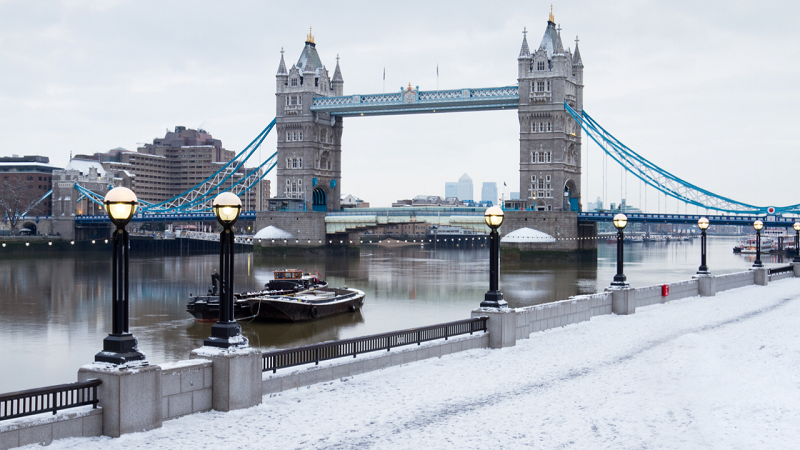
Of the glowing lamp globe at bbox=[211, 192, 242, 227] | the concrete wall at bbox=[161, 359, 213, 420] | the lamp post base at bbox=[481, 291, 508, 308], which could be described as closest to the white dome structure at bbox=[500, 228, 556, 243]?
the lamp post base at bbox=[481, 291, 508, 308]

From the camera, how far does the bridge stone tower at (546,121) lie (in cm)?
8938

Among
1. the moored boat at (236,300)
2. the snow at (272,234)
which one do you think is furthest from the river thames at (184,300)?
the snow at (272,234)

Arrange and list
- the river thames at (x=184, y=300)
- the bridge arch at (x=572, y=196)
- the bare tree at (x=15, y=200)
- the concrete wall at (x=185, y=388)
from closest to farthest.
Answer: the concrete wall at (x=185, y=388)
the river thames at (x=184, y=300)
the bridge arch at (x=572, y=196)
the bare tree at (x=15, y=200)

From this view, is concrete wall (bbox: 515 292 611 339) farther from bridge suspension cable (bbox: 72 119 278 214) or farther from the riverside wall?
bridge suspension cable (bbox: 72 119 278 214)

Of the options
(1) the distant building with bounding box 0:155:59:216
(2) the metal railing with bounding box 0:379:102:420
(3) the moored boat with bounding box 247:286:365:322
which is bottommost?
(3) the moored boat with bounding box 247:286:365:322

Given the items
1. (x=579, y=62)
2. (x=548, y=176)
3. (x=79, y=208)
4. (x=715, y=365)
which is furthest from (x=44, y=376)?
(x=79, y=208)

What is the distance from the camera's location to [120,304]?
12.4 meters

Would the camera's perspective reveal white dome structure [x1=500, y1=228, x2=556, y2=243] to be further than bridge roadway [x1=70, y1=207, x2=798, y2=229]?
No

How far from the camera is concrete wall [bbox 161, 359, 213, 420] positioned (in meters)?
13.0

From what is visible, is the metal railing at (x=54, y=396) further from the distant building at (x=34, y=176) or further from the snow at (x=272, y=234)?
the distant building at (x=34, y=176)

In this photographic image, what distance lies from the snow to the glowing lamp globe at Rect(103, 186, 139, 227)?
286 ft

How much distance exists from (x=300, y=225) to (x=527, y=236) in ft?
96.2

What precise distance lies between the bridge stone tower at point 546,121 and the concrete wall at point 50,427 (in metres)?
81.7

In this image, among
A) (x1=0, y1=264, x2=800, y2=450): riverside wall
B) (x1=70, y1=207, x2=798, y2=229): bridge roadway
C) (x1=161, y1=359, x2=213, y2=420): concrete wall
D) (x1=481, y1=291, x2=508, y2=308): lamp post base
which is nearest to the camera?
(x1=0, y1=264, x2=800, y2=450): riverside wall
